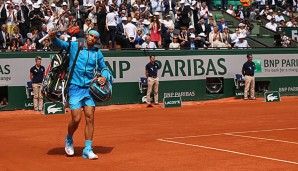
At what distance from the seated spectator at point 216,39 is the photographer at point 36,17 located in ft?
27.8

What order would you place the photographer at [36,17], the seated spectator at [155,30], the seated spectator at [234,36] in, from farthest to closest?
the seated spectator at [234,36], the seated spectator at [155,30], the photographer at [36,17]

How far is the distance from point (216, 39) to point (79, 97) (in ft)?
68.2

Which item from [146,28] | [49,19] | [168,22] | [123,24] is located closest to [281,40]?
[168,22]

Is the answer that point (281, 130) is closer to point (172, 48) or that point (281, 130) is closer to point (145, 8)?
point (172, 48)

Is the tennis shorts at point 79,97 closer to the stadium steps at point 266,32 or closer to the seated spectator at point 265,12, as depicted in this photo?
the stadium steps at point 266,32

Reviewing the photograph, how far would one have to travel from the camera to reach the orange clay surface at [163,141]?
1195cm

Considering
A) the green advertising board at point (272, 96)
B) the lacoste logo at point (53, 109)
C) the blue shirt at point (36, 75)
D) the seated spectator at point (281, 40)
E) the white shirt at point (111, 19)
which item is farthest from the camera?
the seated spectator at point (281, 40)

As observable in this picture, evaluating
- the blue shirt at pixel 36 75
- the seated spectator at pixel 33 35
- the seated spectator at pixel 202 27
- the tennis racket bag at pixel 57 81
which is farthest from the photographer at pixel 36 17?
the tennis racket bag at pixel 57 81

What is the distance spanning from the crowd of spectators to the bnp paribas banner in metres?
0.82

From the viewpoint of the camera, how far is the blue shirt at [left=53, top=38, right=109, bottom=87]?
12547 mm

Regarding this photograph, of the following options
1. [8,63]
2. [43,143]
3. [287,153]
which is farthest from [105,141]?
[8,63]

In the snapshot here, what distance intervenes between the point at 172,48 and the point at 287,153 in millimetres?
17040

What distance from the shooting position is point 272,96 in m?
30.8


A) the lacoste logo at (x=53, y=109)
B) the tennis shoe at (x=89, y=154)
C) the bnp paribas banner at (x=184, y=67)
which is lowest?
the lacoste logo at (x=53, y=109)
